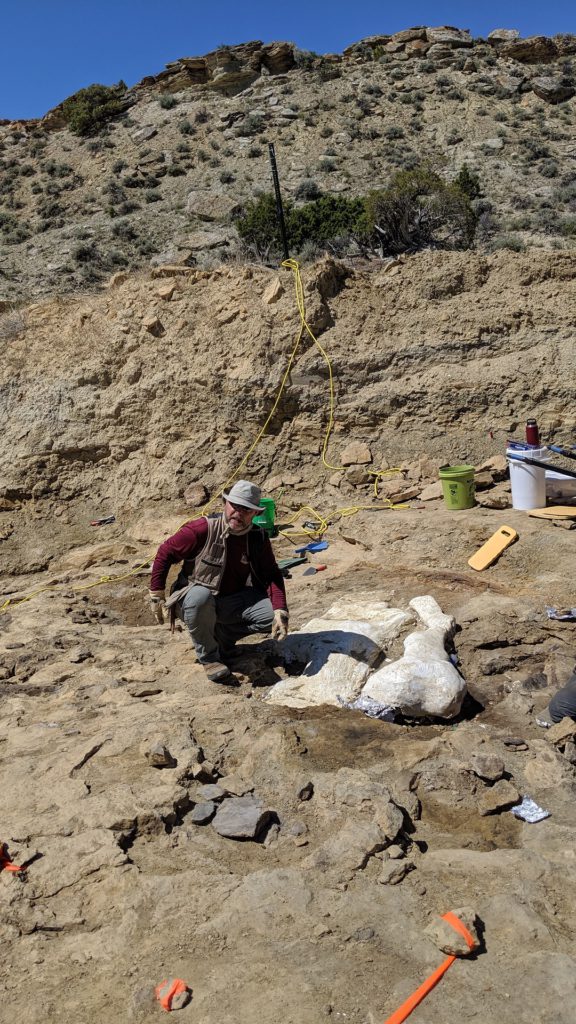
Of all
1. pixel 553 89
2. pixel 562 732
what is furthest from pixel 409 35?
pixel 562 732

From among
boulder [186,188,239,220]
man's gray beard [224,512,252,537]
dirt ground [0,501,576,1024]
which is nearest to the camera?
dirt ground [0,501,576,1024]

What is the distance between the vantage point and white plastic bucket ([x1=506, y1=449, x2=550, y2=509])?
625 cm

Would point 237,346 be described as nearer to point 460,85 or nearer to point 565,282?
point 565,282

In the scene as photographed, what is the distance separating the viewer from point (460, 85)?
31.1 meters

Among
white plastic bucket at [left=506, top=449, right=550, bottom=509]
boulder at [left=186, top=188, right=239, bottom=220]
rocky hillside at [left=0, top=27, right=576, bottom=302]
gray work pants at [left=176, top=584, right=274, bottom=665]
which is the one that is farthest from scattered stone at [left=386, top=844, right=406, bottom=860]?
boulder at [left=186, top=188, right=239, bottom=220]

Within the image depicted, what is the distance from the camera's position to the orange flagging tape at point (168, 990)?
2.16m

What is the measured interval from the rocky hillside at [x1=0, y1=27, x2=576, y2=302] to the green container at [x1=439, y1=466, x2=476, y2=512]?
12806mm

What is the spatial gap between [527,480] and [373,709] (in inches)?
123

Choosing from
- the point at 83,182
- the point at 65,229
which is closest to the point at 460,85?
the point at 83,182

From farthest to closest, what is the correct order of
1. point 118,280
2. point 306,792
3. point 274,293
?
point 118,280, point 274,293, point 306,792

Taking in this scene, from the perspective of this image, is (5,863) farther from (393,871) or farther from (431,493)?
(431,493)

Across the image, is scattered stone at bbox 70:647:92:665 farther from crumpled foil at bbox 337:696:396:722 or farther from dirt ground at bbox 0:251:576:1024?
crumpled foil at bbox 337:696:396:722

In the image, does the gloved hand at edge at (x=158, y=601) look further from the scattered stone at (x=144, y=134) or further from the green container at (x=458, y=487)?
the scattered stone at (x=144, y=134)

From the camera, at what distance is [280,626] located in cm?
434
